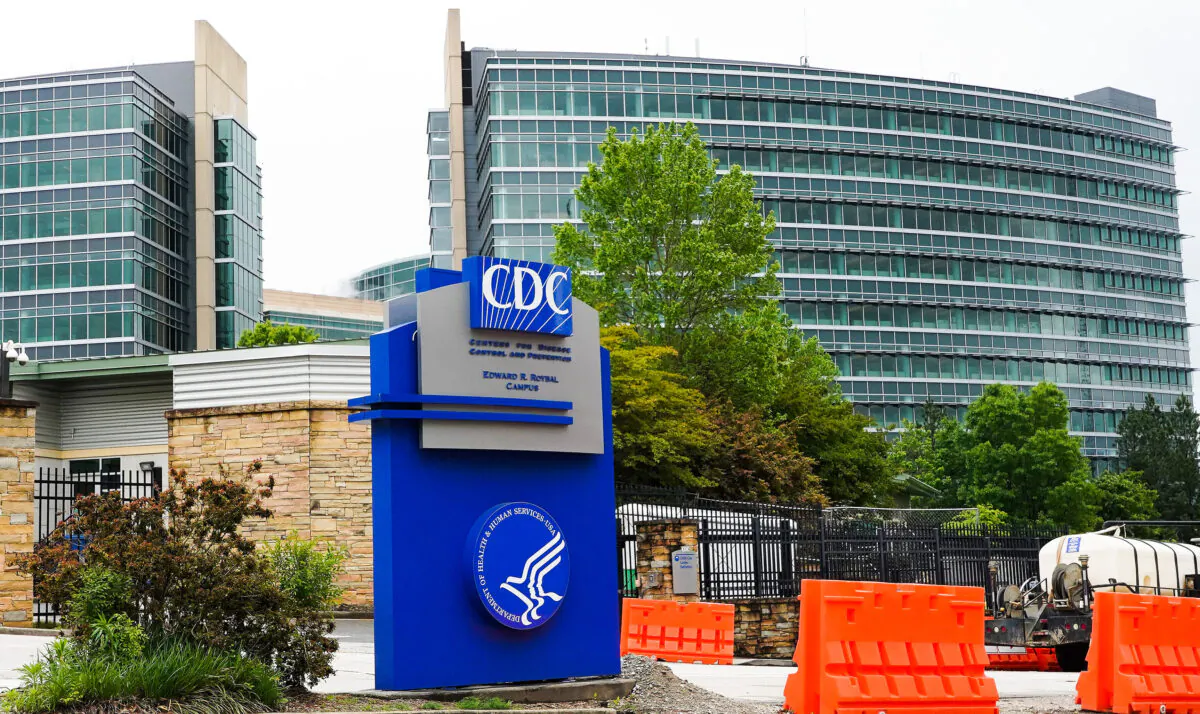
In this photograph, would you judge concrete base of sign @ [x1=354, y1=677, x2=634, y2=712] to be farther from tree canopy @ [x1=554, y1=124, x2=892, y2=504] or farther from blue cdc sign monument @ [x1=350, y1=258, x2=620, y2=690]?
tree canopy @ [x1=554, y1=124, x2=892, y2=504]

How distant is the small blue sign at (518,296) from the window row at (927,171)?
85.5 metres

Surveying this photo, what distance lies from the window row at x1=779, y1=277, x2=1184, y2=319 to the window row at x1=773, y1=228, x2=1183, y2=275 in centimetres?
291

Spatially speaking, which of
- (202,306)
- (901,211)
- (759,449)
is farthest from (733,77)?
(759,449)

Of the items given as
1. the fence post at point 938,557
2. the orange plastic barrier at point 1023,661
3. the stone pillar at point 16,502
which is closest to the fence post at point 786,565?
the fence post at point 938,557

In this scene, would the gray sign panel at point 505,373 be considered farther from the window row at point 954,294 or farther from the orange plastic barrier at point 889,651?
the window row at point 954,294

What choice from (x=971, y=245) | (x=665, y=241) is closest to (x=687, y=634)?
(x=665, y=241)

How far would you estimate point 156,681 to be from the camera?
9.22m

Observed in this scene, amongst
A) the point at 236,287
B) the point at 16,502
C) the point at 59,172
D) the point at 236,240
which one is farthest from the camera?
the point at 236,240

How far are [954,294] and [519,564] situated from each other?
337ft

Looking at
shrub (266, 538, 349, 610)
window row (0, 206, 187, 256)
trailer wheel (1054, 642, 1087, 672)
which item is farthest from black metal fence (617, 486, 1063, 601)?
window row (0, 206, 187, 256)

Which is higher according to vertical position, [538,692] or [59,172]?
[59,172]

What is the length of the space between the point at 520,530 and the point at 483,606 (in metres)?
0.80

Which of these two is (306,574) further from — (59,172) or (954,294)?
(954,294)

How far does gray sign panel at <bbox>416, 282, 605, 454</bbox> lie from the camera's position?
11109 millimetres
